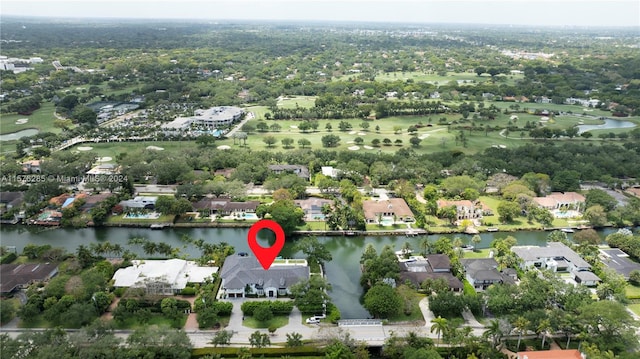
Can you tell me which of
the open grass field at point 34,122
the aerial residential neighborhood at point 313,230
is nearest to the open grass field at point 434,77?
the aerial residential neighborhood at point 313,230

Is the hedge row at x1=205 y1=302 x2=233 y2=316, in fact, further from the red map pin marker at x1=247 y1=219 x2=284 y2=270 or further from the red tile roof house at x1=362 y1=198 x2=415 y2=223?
the red tile roof house at x1=362 y1=198 x2=415 y2=223

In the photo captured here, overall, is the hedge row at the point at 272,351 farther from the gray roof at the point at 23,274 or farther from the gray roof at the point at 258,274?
the gray roof at the point at 23,274

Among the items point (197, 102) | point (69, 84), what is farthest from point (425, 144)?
point (69, 84)

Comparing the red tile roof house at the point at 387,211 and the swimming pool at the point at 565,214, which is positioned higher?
the red tile roof house at the point at 387,211

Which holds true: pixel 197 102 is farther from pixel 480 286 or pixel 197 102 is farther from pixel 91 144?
pixel 480 286

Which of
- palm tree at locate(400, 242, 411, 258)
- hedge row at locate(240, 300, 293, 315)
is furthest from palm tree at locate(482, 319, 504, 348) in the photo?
hedge row at locate(240, 300, 293, 315)

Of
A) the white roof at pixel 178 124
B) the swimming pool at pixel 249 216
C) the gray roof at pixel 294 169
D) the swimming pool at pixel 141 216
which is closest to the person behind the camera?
the swimming pool at pixel 141 216
